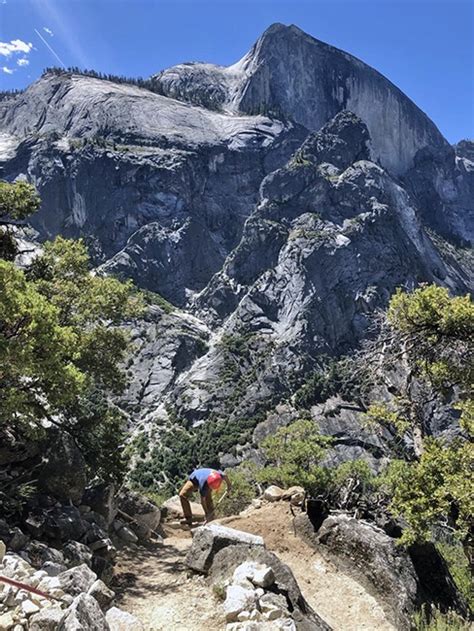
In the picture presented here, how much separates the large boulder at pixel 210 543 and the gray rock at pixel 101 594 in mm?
2253

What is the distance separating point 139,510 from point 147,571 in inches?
146

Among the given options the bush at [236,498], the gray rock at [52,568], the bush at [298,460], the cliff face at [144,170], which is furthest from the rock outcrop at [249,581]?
the cliff face at [144,170]

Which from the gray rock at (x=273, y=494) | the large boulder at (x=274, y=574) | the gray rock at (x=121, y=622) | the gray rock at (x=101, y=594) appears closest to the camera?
the gray rock at (x=121, y=622)

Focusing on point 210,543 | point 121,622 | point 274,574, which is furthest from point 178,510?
point 121,622

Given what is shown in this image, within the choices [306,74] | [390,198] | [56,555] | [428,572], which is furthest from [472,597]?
[306,74]

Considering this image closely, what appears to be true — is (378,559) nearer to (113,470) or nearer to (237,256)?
(113,470)

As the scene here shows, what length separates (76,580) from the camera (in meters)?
7.06

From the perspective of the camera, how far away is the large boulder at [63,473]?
11109 millimetres

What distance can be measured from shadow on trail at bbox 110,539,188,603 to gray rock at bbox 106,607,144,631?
2023mm

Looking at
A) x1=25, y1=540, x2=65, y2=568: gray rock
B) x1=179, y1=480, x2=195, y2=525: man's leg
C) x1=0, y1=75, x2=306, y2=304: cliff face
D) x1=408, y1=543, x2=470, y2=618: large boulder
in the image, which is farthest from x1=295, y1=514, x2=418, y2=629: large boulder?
x1=0, y1=75, x2=306, y2=304: cliff face

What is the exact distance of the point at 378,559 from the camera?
1027 cm

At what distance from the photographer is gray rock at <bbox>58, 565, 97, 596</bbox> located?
271 inches

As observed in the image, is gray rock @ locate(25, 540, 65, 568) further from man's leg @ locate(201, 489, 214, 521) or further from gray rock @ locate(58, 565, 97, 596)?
man's leg @ locate(201, 489, 214, 521)

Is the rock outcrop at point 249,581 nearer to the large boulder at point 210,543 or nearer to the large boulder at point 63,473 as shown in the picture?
the large boulder at point 210,543
